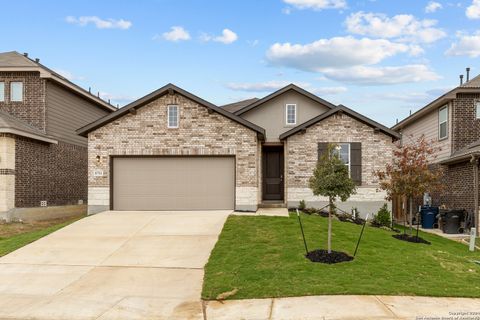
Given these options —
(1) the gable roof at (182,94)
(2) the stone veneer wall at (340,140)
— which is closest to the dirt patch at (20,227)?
(1) the gable roof at (182,94)

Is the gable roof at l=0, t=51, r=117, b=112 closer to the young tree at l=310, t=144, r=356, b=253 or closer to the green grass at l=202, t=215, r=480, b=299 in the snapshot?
the green grass at l=202, t=215, r=480, b=299

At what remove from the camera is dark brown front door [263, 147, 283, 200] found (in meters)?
20.8

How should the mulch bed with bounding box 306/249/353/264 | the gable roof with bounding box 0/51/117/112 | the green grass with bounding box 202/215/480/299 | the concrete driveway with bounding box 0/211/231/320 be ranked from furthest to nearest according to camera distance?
the gable roof with bounding box 0/51/117/112 < the mulch bed with bounding box 306/249/353/264 < the green grass with bounding box 202/215/480/299 < the concrete driveway with bounding box 0/211/231/320

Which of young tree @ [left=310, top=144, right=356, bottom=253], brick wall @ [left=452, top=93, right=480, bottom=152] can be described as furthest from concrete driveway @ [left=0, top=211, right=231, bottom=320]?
brick wall @ [left=452, top=93, right=480, bottom=152]

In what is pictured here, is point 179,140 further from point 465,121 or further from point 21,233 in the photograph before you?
point 465,121

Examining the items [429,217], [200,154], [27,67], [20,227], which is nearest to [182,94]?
[200,154]

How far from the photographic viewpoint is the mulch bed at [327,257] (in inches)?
411

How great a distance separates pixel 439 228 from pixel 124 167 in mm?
14240

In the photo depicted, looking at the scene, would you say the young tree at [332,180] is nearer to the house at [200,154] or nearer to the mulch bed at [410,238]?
the mulch bed at [410,238]

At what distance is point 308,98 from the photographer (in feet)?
69.4

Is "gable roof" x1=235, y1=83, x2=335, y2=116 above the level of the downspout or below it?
above

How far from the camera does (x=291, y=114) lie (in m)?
21.2

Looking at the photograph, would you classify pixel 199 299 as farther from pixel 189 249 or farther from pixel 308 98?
pixel 308 98

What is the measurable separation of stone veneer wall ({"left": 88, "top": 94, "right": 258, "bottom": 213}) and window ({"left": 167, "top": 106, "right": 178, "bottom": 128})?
0.55ft
